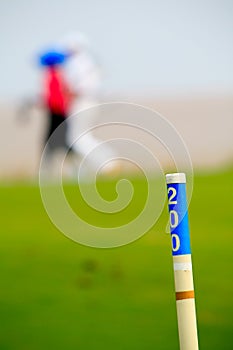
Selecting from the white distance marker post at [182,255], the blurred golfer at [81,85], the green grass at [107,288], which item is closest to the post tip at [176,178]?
the white distance marker post at [182,255]

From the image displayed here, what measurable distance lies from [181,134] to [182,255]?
33.8 feet

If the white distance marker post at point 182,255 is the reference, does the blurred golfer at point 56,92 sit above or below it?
above

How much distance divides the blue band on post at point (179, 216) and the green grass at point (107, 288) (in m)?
1.66

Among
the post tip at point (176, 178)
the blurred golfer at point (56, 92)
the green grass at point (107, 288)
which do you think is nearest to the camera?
the post tip at point (176, 178)

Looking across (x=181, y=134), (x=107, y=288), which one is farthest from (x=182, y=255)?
(x=181, y=134)

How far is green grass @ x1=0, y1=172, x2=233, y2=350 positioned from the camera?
4871 millimetres

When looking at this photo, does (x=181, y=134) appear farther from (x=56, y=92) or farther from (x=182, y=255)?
(x=182, y=255)

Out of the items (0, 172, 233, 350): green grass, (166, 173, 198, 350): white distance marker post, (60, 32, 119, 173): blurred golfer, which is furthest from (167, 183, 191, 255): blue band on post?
(60, 32, 119, 173): blurred golfer

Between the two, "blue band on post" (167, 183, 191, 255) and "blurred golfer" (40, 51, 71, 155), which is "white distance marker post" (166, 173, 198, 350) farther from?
"blurred golfer" (40, 51, 71, 155)

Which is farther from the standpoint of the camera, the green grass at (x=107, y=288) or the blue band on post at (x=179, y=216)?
the green grass at (x=107, y=288)

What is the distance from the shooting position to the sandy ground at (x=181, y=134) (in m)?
11.8

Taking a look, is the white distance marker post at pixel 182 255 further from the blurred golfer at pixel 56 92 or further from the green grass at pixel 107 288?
the blurred golfer at pixel 56 92

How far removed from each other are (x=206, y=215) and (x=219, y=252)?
1.33 metres

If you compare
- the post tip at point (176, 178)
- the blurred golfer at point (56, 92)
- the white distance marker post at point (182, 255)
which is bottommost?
the white distance marker post at point (182, 255)
